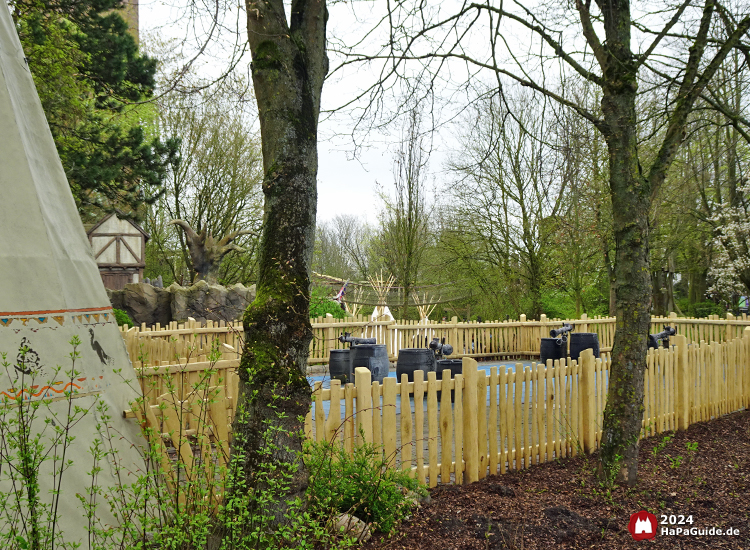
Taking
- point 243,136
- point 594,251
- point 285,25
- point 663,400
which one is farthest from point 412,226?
point 285,25

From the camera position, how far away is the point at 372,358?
1024 centimetres

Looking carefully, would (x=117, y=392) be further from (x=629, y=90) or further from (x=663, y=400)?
(x=663, y=400)

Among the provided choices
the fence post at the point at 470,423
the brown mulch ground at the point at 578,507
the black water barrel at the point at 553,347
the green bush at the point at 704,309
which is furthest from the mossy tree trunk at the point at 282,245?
the green bush at the point at 704,309

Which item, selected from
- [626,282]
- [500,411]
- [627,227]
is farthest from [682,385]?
[627,227]

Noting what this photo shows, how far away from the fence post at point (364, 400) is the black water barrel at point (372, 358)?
5.80m

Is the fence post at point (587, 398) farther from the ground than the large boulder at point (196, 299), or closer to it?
closer to it

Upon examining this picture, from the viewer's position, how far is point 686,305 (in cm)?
2670

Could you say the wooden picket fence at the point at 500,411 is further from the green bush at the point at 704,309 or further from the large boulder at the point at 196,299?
the green bush at the point at 704,309

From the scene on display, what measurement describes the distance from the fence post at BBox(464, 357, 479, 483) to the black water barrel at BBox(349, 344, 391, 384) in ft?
17.4

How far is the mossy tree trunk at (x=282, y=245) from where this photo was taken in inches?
126

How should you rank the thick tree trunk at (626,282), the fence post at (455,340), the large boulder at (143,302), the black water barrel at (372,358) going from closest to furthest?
the thick tree trunk at (626,282) < the black water barrel at (372,358) < the fence post at (455,340) < the large boulder at (143,302)

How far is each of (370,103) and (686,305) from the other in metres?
26.1

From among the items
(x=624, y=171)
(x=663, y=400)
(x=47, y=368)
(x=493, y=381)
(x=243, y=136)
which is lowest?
(x=663, y=400)

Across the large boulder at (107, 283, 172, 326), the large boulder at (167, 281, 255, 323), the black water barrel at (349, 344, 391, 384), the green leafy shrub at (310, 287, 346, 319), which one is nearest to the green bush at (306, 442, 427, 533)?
the black water barrel at (349, 344, 391, 384)
